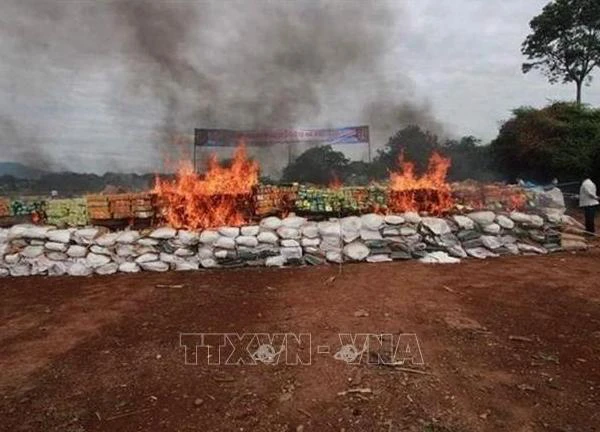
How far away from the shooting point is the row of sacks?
25.2ft

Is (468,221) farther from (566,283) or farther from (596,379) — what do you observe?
(596,379)

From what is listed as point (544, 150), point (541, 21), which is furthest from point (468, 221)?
point (541, 21)

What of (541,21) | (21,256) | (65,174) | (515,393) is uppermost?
(541,21)

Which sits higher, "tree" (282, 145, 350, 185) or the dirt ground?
"tree" (282, 145, 350, 185)

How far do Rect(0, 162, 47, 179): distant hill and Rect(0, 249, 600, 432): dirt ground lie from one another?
6479mm

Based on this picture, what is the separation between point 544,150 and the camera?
598 inches

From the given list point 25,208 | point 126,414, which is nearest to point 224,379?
point 126,414

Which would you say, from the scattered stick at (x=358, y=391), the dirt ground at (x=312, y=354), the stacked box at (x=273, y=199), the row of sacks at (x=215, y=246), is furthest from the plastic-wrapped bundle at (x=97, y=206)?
the scattered stick at (x=358, y=391)

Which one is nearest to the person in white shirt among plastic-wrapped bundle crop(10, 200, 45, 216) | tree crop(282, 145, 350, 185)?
tree crop(282, 145, 350, 185)

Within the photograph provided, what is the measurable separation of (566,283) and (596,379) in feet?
9.97

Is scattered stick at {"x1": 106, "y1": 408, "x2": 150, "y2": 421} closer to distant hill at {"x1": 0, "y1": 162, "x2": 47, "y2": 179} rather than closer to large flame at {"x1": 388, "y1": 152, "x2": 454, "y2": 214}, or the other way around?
large flame at {"x1": 388, "y1": 152, "x2": 454, "y2": 214}

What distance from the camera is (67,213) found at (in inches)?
320

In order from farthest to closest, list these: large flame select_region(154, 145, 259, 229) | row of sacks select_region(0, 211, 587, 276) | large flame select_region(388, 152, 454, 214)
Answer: large flame select_region(388, 152, 454, 214)
large flame select_region(154, 145, 259, 229)
row of sacks select_region(0, 211, 587, 276)

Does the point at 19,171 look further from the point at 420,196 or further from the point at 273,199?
the point at 420,196
